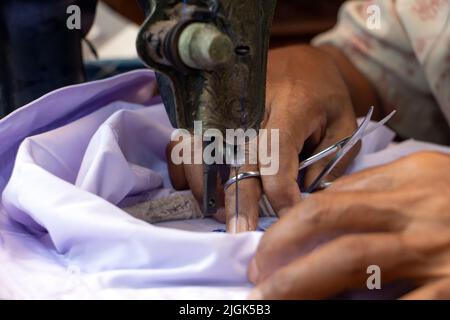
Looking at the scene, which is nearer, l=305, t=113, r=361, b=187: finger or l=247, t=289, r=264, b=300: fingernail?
l=247, t=289, r=264, b=300: fingernail

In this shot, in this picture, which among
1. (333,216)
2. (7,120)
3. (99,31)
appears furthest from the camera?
(99,31)

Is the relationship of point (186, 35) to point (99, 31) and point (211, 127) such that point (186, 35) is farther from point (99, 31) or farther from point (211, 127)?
point (99, 31)

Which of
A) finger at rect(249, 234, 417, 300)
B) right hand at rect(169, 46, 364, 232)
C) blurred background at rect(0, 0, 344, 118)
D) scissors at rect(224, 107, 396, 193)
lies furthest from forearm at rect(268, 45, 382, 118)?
finger at rect(249, 234, 417, 300)

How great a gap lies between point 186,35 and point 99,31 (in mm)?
1289

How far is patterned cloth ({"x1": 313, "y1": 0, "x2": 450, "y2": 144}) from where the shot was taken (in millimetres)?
1021

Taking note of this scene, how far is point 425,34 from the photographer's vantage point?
3.37ft

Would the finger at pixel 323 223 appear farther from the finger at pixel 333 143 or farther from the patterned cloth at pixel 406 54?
the patterned cloth at pixel 406 54

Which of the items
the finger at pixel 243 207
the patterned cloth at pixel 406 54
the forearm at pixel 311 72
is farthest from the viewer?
the patterned cloth at pixel 406 54

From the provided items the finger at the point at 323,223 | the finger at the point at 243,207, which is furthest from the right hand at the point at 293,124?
the finger at the point at 323,223

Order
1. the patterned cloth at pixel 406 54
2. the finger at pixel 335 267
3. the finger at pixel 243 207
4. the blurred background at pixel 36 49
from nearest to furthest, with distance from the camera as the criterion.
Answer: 1. the finger at pixel 335 267
2. the finger at pixel 243 207
3. the blurred background at pixel 36 49
4. the patterned cloth at pixel 406 54

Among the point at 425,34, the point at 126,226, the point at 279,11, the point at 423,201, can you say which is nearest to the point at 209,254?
the point at 126,226

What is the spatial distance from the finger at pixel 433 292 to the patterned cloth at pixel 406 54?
0.57 m

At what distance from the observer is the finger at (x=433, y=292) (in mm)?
500

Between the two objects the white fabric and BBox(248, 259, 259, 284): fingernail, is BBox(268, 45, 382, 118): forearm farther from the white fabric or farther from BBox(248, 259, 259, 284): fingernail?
BBox(248, 259, 259, 284): fingernail
